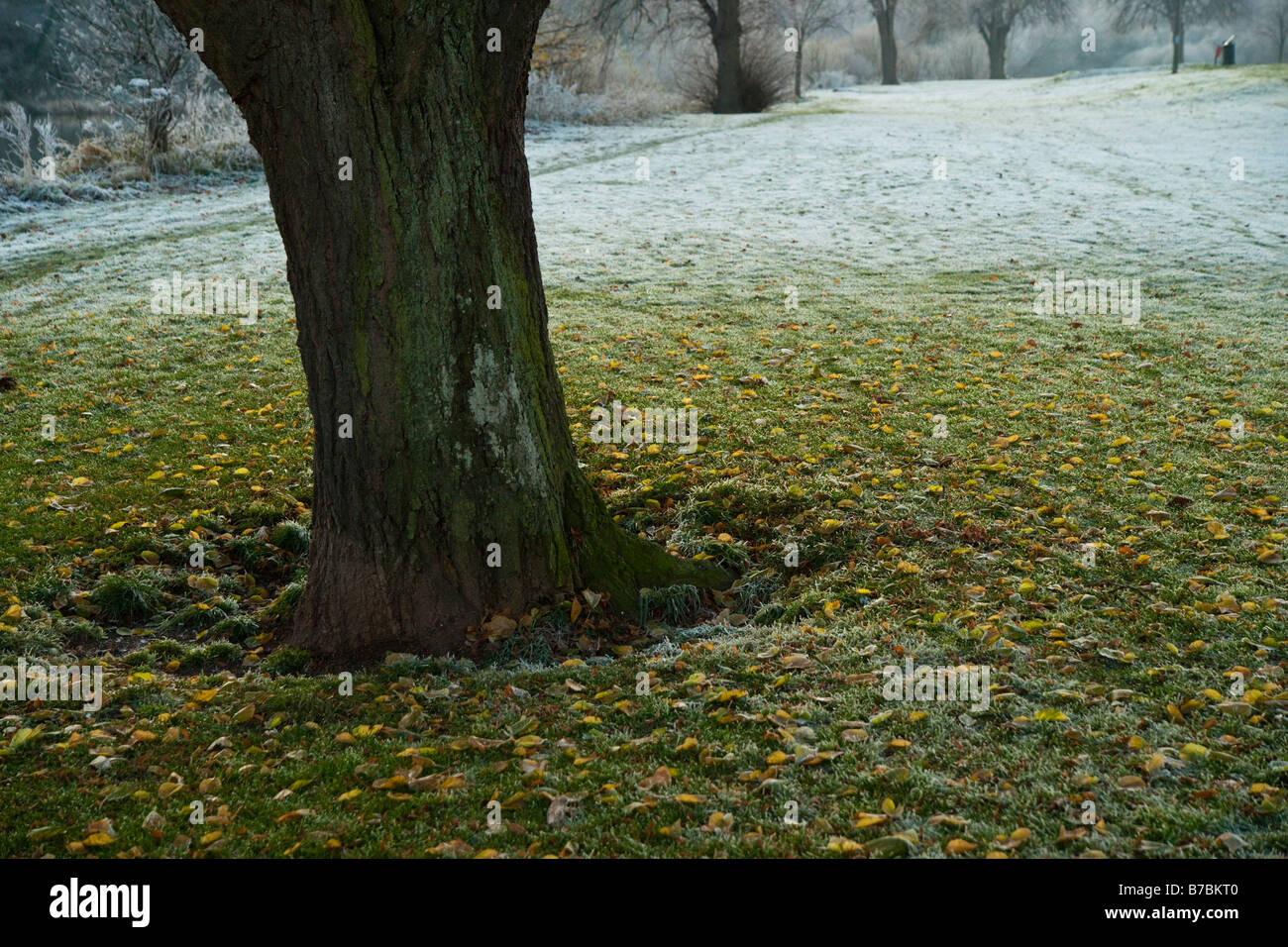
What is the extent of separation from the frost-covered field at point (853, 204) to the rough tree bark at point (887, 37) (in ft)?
65.1

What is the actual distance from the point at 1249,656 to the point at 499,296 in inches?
146

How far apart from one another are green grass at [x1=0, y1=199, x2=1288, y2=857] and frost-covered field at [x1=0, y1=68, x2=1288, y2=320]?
16.8 feet

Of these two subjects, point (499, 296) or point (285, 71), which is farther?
point (499, 296)

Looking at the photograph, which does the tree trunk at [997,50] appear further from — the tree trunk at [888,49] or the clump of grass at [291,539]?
the clump of grass at [291,539]

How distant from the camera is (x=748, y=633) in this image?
16.4ft

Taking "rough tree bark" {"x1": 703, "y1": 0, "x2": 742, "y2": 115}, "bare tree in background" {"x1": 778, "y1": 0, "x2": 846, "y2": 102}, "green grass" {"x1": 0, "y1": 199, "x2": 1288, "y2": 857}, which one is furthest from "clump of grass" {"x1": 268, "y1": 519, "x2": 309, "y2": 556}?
"bare tree in background" {"x1": 778, "y1": 0, "x2": 846, "y2": 102}

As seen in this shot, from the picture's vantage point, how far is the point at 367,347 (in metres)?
4.59

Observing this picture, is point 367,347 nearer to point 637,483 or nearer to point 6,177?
point 637,483

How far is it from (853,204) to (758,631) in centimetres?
1515

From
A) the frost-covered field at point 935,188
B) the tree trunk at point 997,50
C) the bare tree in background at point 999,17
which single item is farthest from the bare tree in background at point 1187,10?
the frost-covered field at point 935,188

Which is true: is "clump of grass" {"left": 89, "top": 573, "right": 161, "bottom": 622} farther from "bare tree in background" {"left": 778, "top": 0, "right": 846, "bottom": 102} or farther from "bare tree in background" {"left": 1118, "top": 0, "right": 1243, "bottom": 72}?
"bare tree in background" {"left": 1118, "top": 0, "right": 1243, "bottom": 72}

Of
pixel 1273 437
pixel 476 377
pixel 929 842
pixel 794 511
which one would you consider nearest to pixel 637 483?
pixel 794 511

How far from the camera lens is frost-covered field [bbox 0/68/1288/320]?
1412 centimetres

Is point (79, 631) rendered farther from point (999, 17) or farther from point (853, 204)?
point (999, 17)
